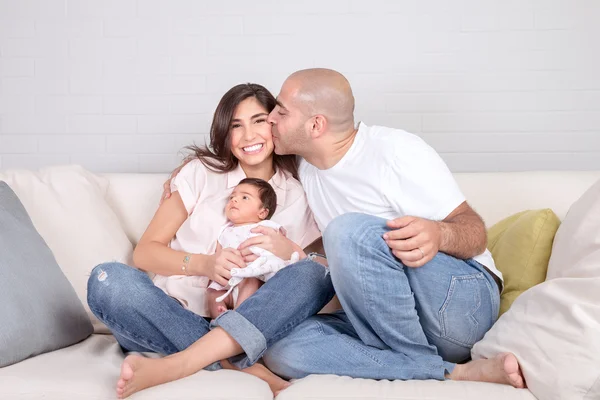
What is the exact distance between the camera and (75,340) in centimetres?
222

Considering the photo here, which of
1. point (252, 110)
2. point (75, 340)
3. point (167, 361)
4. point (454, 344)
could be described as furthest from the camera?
point (252, 110)

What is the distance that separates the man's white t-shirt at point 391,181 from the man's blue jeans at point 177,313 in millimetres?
314

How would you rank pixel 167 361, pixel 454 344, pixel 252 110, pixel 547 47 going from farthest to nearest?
pixel 547 47
pixel 252 110
pixel 454 344
pixel 167 361

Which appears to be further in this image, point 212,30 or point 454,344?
point 212,30

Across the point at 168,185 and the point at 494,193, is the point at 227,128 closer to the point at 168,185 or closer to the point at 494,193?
the point at 168,185

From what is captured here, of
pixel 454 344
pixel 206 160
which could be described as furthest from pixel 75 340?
pixel 454 344

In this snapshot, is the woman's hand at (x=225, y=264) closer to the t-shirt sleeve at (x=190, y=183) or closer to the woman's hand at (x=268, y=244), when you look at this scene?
the woman's hand at (x=268, y=244)

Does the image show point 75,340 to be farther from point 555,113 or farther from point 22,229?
point 555,113

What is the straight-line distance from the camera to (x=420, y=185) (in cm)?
212

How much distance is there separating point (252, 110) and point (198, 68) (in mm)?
805

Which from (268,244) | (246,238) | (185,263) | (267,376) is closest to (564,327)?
(267,376)

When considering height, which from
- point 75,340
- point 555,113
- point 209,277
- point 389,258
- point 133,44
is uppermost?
point 133,44

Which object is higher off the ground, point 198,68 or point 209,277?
point 198,68

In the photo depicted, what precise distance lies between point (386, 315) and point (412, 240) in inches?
8.0
